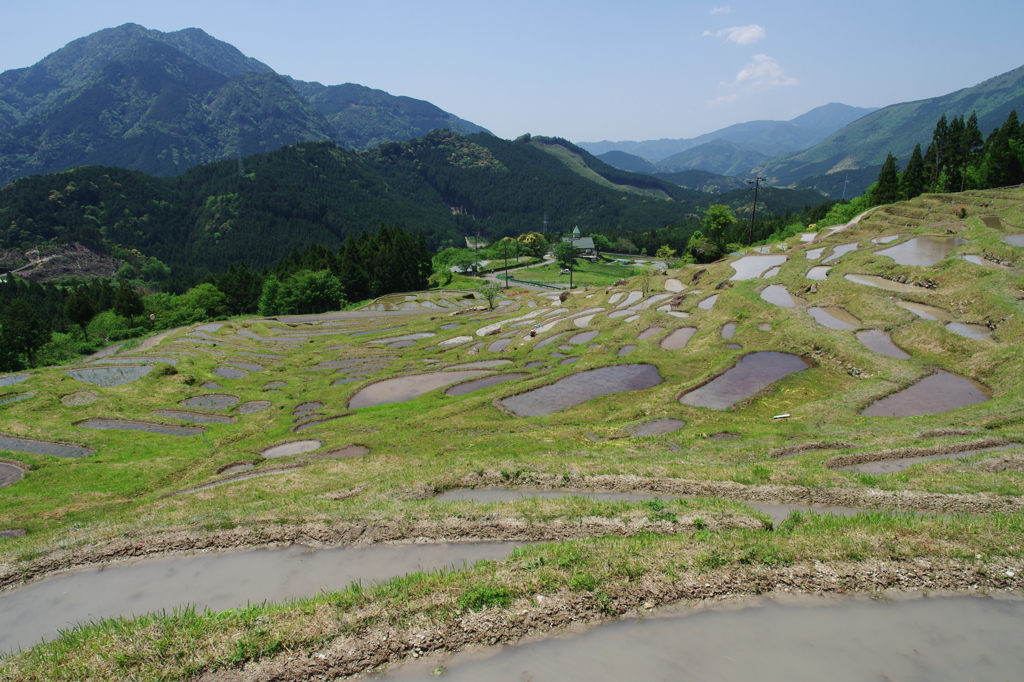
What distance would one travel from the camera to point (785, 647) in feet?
28.1

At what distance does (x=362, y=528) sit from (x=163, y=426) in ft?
93.1

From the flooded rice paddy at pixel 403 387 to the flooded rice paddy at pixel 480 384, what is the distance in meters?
1.31

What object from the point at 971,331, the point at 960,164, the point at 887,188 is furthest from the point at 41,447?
the point at 960,164

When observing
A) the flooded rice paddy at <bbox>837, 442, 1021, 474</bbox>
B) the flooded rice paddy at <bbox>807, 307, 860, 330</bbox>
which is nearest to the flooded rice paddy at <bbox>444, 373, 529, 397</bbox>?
the flooded rice paddy at <bbox>807, 307, 860, 330</bbox>

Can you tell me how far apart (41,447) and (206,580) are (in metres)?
25.3

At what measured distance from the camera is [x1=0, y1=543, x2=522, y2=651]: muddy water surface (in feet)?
38.0

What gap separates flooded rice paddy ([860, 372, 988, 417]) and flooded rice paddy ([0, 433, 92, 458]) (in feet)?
144

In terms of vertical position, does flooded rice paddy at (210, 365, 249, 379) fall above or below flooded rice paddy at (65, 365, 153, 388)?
below

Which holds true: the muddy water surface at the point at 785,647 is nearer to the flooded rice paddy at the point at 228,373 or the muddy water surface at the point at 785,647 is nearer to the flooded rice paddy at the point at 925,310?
the flooded rice paddy at the point at 925,310

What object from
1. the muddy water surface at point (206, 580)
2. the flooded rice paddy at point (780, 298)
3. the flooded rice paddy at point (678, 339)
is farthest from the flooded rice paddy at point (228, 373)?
the flooded rice paddy at point (780, 298)

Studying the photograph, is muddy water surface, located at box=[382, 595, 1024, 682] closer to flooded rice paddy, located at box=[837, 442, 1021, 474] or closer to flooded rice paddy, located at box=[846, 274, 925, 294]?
flooded rice paddy, located at box=[837, 442, 1021, 474]

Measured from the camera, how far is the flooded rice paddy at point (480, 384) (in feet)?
117

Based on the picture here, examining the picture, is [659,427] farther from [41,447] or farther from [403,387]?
[41,447]

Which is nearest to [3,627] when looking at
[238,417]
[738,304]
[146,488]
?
[146,488]
